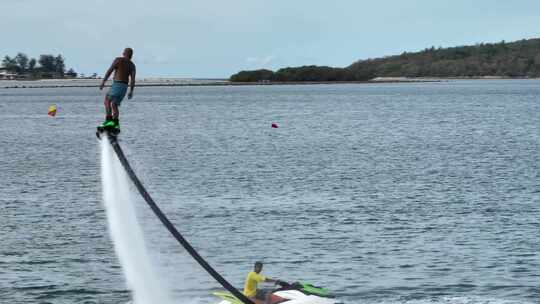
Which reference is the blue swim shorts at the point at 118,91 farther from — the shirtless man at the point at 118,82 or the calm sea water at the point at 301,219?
the calm sea water at the point at 301,219

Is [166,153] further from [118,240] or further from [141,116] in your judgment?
[141,116]

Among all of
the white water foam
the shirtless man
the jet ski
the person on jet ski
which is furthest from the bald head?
the jet ski

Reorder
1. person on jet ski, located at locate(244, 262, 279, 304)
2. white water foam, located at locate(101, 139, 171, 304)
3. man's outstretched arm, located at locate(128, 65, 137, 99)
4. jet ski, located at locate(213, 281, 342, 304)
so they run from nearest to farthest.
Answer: man's outstretched arm, located at locate(128, 65, 137, 99) < white water foam, located at locate(101, 139, 171, 304) < person on jet ski, located at locate(244, 262, 279, 304) < jet ski, located at locate(213, 281, 342, 304)

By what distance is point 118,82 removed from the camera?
22.1 meters

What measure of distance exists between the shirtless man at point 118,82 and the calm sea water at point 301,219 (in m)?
8.24

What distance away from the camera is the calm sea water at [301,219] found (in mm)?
42625

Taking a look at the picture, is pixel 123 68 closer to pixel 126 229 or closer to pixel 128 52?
pixel 128 52

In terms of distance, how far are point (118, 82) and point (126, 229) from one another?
7355mm

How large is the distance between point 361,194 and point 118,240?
40.5 metres

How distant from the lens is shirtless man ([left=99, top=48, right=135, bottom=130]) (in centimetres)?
2195

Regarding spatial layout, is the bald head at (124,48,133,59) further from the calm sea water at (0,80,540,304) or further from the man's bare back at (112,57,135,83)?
the calm sea water at (0,80,540,304)

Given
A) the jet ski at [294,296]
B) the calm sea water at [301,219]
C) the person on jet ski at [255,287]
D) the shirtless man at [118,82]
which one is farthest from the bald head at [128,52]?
the jet ski at [294,296]

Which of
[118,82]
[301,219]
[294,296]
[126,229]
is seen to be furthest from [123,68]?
[301,219]

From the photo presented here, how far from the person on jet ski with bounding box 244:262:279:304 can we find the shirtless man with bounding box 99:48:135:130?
1279 centimetres
